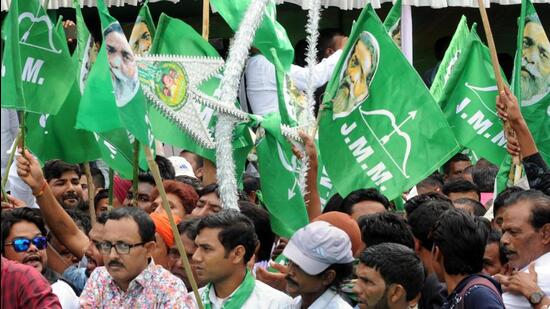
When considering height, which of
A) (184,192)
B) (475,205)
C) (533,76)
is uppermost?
(533,76)

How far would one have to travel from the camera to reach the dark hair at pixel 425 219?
707 centimetres

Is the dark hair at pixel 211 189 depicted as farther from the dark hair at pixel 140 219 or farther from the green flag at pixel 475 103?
the green flag at pixel 475 103

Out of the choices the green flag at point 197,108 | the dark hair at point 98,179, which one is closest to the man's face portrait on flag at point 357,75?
the green flag at point 197,108

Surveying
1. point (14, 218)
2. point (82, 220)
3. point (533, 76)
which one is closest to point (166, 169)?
point (82, 220)

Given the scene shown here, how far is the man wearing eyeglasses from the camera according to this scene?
21.8 feet

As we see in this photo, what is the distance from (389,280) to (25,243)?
2.00m

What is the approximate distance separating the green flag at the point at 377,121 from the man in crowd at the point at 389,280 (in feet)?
6.25

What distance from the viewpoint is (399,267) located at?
6277 millimetres

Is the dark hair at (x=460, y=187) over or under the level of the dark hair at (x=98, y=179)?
over

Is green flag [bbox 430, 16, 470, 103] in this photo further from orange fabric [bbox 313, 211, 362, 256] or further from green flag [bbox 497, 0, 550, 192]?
orange fabric [bbox 313, 211, 362, 256]

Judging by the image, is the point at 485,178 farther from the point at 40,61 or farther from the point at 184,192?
the point at 40,61

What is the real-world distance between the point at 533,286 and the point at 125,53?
2.22 meters

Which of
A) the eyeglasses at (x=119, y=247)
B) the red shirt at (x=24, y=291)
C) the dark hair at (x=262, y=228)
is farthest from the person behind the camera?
the dark hair at (x=262, y=228)

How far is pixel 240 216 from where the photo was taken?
22.6ft
